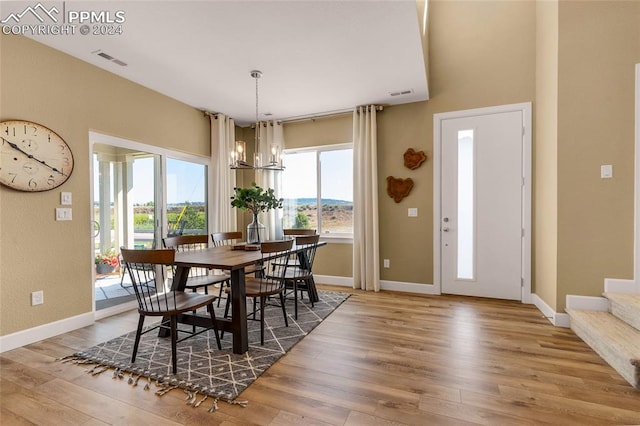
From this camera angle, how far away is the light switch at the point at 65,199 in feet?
9.53

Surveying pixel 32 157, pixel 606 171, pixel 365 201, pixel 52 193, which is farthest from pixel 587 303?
pixel 32 157

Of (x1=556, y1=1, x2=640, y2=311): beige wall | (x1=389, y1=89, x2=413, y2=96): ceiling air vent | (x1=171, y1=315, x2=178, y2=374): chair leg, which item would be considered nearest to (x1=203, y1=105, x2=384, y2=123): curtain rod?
(x1=389, y1=89, x2=413, y2=96): ceiling air vent

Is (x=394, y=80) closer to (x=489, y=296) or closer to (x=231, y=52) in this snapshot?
(x=231, y=52)

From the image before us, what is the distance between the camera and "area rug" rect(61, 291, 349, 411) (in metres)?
1.97

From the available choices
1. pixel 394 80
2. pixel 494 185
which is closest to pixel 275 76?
pixel 394 80

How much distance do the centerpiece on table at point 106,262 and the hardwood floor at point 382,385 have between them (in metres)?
0.69

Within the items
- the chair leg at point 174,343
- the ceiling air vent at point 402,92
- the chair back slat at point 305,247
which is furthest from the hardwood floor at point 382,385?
the ceiling air vent at point 402,92

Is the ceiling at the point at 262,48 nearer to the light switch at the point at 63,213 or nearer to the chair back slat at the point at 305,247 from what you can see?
the light switch at the point at 63,213

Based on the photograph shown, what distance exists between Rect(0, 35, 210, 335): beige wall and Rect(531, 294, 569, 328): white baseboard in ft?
15.8

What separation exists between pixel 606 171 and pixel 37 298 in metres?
5.47

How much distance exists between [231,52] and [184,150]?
76.2 inches

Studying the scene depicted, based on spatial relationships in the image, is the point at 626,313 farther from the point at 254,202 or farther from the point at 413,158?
the point at 254,202

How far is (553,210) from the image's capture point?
305 cm

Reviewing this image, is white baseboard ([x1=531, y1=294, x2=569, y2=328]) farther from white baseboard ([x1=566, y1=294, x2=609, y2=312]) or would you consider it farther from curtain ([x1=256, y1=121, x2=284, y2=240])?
curtain ([x1=256, y1=121, x2=284, y2=240])
